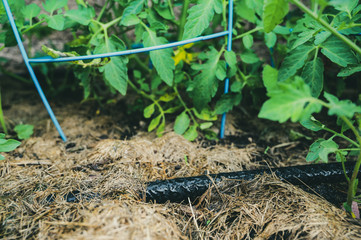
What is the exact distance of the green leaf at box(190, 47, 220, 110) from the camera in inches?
56.6

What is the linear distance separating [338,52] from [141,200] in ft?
3.86

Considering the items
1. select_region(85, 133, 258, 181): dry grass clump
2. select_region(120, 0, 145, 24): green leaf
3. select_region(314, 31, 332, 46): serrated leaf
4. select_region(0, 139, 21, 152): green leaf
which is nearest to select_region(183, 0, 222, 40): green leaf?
select_region(120, 0, 145, 24): green leaf

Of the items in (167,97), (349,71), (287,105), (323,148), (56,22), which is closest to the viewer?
(287,105)

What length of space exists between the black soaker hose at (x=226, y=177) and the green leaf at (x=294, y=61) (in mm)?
490

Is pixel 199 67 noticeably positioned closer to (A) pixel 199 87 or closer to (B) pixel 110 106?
(A) pixel 199 87

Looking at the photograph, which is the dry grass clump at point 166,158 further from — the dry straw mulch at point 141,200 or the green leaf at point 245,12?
the green leaf at point 245,12

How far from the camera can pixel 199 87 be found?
4.82 feet

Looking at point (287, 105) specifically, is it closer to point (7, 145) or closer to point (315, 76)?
point (315, 76)

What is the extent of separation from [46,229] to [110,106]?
1.18 meters

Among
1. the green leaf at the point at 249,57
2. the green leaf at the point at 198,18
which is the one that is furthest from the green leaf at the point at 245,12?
the green leaf at the point at 198,18

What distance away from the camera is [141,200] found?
1.16 meters

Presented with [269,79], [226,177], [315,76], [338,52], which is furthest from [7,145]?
[338,52]

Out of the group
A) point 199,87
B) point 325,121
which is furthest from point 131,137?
point 325,121

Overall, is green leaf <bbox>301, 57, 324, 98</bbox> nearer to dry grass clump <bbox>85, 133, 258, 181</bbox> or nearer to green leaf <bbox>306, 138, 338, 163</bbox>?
green leaf <bbox>306, 138, 338, 163</bbox>
